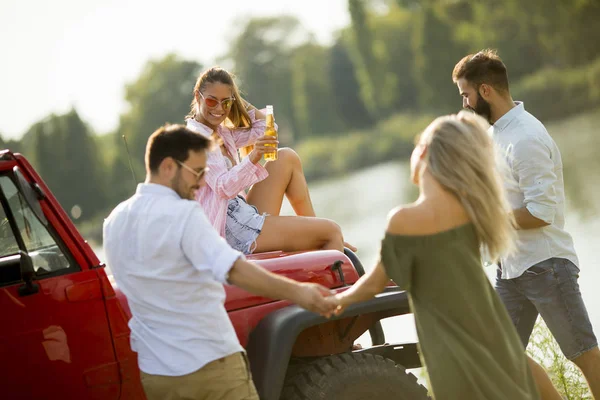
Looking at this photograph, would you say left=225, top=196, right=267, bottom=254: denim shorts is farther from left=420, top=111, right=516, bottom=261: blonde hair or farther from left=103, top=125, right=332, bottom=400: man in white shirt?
left=420, top=111, right=516, bottom=261: blonde hair

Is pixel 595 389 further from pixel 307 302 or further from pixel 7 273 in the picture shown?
pixel 7 273

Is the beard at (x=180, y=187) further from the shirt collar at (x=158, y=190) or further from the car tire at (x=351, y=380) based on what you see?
the car tire at (x=351, y=380)

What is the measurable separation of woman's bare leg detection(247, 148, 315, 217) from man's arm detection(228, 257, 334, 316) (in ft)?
5.52

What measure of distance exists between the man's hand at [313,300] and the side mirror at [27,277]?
115 centimetres

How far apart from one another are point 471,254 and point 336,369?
1095 millimetres

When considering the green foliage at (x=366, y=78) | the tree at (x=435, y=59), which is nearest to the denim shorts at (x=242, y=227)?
the green foliage at (x=366, y=78)

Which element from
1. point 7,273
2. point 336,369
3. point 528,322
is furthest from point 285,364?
point 528,322

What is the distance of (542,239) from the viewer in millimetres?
4652

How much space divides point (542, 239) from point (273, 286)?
1.81 m

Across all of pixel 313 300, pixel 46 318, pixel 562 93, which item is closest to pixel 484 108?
pixel 313 300

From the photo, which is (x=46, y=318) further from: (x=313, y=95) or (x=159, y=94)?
(x=159, y=94)

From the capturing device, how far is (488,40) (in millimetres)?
50938

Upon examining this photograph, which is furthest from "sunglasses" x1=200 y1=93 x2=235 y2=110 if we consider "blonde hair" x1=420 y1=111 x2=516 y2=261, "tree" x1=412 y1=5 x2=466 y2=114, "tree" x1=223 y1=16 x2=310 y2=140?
"tree" x1=223 y1=16 x2=310 y2=140

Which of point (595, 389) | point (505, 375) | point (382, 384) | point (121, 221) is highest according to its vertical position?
point (121, 221)
